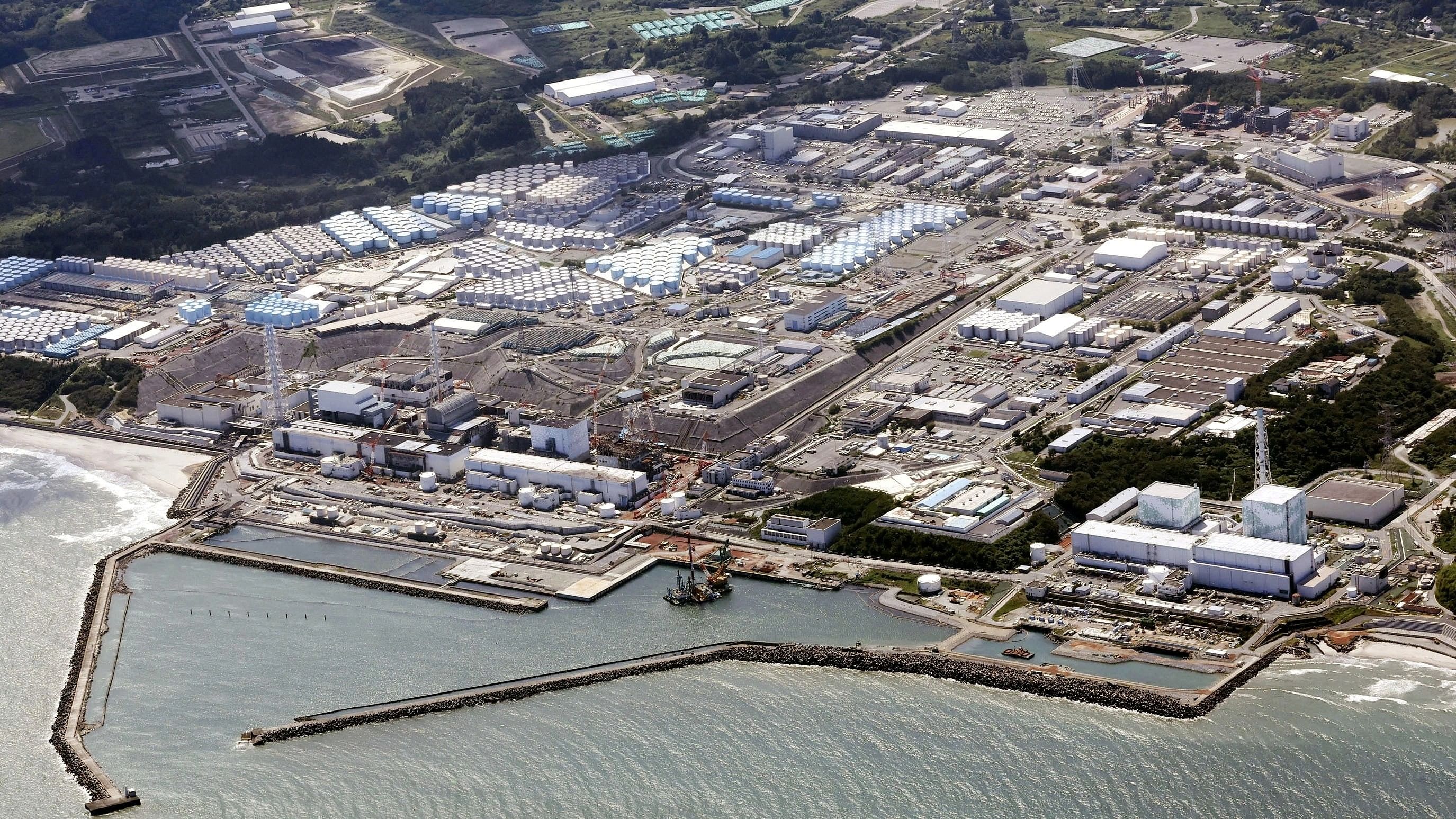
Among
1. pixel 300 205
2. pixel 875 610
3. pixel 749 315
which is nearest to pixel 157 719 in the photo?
pixel 875 610

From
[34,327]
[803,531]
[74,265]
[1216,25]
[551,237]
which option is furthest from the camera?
[1216,25]

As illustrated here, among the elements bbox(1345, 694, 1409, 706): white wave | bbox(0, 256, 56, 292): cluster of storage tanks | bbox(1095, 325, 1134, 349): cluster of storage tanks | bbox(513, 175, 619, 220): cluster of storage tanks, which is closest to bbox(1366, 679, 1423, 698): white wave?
bbox(1345, 694, 1409, 706): white wave

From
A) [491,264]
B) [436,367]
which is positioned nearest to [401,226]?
[491,264]

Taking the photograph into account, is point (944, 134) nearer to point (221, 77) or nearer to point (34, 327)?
point (221, 77)

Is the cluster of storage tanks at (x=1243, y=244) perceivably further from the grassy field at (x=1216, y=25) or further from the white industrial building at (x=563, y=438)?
A: the grassy field at (x=1216, y=25)

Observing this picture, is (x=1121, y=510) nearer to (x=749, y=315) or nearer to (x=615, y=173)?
(x=749, y=315)

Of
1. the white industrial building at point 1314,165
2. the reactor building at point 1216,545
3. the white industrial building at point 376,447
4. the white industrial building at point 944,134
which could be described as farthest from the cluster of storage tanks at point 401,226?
the reactor building at point 1216,545

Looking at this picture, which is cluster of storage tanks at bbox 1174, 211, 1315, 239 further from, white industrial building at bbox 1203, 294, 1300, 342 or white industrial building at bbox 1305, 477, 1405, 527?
white industrial building at bbox 1305, 477, 1405, 527
